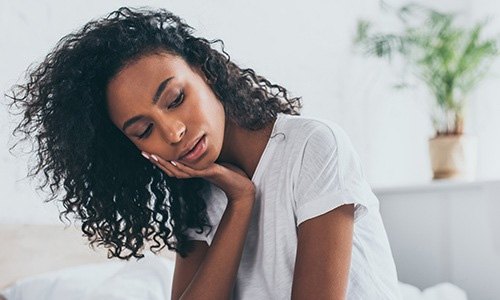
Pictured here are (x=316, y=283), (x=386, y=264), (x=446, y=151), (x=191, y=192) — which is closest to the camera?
(x=316, y=283)

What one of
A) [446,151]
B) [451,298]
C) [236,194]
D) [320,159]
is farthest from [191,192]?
[446,151]

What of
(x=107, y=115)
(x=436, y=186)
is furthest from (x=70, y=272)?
(x=436, y=186)

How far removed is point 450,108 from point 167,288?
46.1 inches

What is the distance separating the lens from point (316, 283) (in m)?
1.16

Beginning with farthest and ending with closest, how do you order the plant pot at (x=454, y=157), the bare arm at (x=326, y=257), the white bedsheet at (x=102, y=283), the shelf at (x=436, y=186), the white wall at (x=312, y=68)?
1. the plant pot at (x=454, y=157)
2. the shelf at (x=436, y=186)
3. the white wall at (x=312, y=68)
4. the white bedsheet at (x=102, y=283)
5. the bare arm at (x=326, y=257)

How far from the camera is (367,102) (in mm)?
2662

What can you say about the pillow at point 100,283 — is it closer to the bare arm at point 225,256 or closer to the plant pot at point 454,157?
the bare arm at point 225,256

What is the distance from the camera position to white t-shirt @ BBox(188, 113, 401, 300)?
3.89ft

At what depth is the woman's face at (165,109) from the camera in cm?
118

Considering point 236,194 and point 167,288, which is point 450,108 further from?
point 236,194

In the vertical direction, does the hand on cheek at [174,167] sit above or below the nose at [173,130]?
below

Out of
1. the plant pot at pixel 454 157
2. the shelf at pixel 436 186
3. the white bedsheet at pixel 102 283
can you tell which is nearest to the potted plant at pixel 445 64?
the plant pot at pixel 454 157

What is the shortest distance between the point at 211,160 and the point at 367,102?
1502 mm

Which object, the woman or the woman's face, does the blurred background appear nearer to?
the woman
